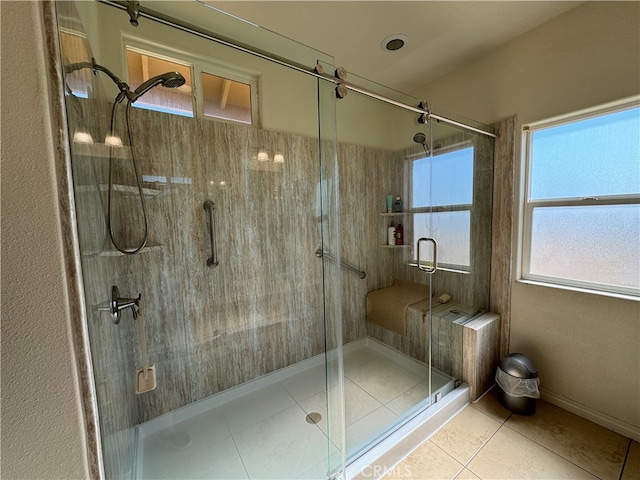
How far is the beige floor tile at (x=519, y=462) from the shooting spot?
136 cm

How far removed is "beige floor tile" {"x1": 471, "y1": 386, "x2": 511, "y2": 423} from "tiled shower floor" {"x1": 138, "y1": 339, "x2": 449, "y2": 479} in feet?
0.87

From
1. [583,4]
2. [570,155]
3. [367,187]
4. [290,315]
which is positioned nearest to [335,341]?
[290,315]

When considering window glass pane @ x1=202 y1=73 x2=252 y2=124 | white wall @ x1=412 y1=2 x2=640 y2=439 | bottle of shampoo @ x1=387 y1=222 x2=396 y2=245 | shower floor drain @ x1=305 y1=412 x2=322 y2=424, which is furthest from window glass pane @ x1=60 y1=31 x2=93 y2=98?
white wall @ x1=412 y1=2 x2=640 y2=439

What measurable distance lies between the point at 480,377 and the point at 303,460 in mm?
1426

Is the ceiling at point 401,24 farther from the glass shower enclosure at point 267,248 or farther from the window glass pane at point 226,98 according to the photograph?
the window glass pane at point 226,98

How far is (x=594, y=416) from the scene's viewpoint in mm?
1686

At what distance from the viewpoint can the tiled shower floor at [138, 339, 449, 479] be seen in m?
1.44

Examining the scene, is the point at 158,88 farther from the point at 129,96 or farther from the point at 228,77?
the point at 228,77

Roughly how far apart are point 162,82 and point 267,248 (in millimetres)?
1240

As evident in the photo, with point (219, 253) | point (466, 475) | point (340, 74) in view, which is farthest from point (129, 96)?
point (466, 475)

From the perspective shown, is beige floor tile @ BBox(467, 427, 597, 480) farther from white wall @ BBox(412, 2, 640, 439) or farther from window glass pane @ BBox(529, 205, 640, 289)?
window glass pane @ BBox(529, 205, 640, 289)

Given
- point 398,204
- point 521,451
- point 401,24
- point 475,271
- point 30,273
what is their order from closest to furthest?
point 30,273
point 521,451
point 401,24
point 475,271
point 398,204

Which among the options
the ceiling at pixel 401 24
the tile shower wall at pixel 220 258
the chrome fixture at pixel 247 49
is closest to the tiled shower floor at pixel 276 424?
the tile shower wall at pixel 220 258

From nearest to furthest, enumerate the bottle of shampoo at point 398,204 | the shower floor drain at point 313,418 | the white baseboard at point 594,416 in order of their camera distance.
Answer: the white baseboard at point 594,416, the shower floor drain at point 313,418, the bottle of shampoo at point 398,204
